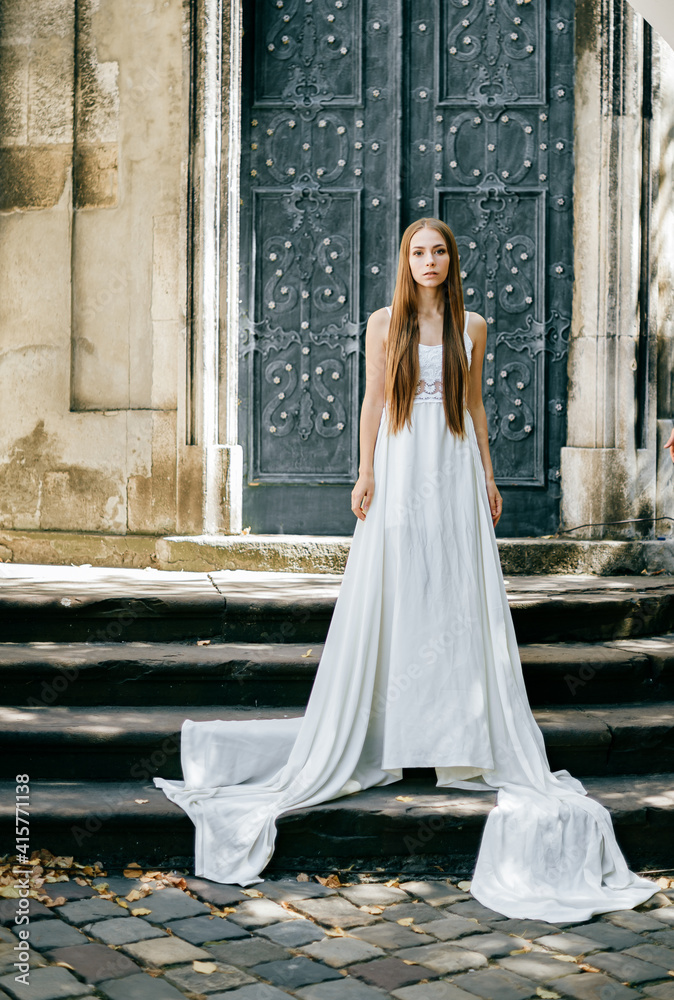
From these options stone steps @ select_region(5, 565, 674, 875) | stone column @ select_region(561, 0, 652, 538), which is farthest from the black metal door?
stone steps @ select_region(5, 565, 674, 875)

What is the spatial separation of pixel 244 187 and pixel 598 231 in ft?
7.47

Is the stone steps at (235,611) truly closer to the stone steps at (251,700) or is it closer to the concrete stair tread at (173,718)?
the stone steps at (251,700)

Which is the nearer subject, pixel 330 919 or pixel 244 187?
pixel 330 919

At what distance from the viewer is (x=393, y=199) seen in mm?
6840

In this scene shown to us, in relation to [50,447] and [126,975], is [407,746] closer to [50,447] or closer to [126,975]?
[126,975]

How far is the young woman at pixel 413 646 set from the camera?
396 centimetres

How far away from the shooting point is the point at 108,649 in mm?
4883

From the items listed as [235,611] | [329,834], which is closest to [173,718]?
[235,611]

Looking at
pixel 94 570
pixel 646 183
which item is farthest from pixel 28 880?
pixel 646 183

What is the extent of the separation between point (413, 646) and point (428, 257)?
1.53 metres

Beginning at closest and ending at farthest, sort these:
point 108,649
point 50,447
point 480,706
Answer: point 480,706
point 108,649
point 50,447

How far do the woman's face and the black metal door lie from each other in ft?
8.75

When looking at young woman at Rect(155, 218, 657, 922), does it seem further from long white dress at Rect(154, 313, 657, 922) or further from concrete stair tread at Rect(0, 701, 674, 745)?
concrete stair tread at Rect(0, 701, 674, 745)

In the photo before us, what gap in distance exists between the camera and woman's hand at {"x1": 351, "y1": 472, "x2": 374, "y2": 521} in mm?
4234
